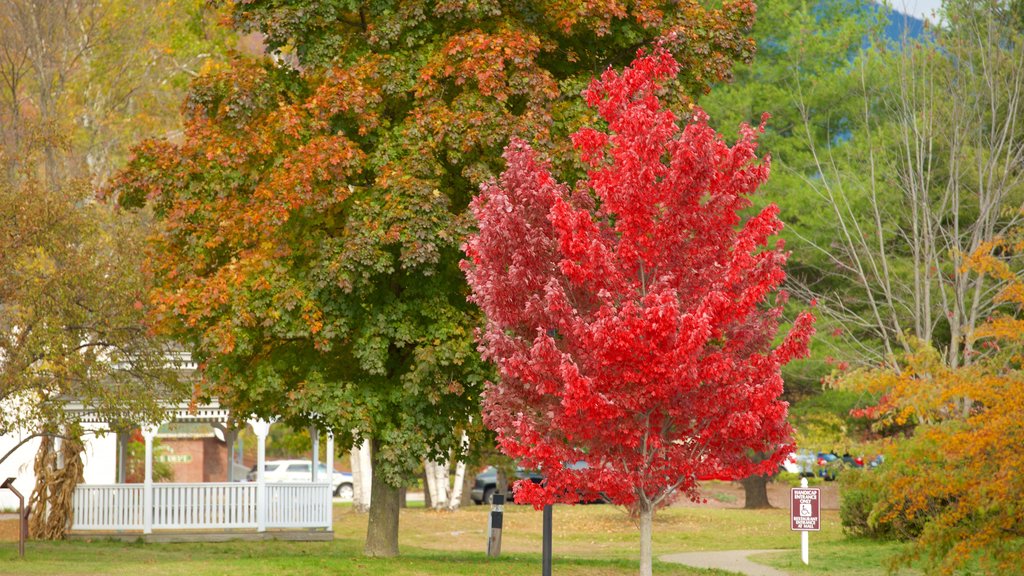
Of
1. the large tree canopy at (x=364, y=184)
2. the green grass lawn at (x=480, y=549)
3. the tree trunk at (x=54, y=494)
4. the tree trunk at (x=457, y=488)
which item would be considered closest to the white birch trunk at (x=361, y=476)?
the green grass lawn at (x=480, y=549)

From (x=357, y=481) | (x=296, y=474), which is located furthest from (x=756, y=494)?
(x=296, y=474)

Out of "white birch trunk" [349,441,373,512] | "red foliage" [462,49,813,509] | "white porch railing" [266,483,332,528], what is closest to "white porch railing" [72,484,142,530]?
"white porch railing" [266,483,332,528]

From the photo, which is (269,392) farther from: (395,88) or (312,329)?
(395,88)

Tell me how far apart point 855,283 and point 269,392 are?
15375 mm

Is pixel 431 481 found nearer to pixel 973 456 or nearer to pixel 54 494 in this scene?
pixel 54 494

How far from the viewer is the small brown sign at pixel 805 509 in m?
21.3

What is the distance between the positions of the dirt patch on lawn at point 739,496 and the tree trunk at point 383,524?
640 inches

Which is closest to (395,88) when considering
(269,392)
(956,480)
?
(269,392)

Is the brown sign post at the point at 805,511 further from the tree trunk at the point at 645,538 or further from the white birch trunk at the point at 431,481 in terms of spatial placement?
the white birch trunk at the point at 431,481

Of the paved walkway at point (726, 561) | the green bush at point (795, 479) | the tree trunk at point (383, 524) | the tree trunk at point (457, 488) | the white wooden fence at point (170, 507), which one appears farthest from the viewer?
the tree trunk at point (457, 488)

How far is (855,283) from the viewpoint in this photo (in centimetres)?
2923

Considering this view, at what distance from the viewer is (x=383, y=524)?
20.2 metres

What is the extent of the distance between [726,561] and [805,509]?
1825 millimetres

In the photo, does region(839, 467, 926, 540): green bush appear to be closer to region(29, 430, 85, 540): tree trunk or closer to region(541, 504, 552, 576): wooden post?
region(541, 504, 552, 576): wooden post
